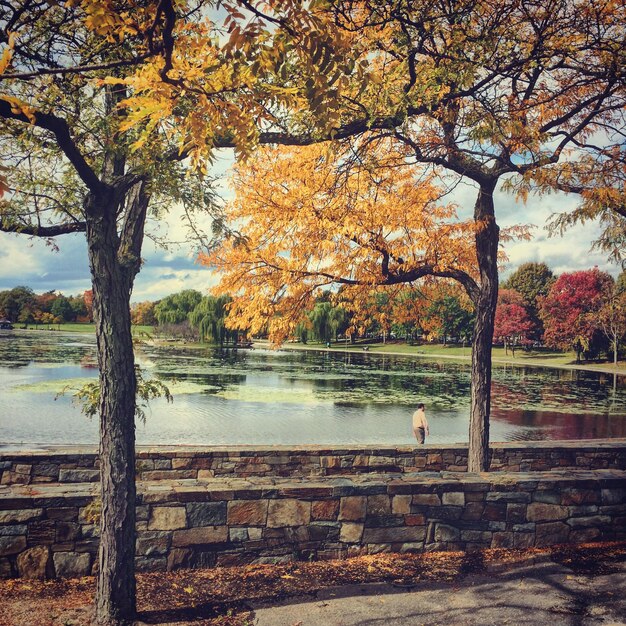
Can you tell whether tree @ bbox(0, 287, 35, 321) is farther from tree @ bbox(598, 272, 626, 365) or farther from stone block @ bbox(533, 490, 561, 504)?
stone block @ bbox(533, 490, 561, 504)

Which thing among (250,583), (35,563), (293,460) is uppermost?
(293,460)

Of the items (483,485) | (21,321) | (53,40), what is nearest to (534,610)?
(483,485)

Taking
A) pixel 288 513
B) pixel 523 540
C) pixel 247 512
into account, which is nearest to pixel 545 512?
pixel 523 540

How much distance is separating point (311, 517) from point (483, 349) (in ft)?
15.7

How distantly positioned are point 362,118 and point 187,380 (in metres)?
28.9

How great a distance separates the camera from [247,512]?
607cm

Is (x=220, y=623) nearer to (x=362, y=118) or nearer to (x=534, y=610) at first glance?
(x=534, y=610)

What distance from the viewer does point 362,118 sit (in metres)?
6.96

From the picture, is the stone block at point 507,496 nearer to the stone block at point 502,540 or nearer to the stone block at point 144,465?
the stone block at point 502,540

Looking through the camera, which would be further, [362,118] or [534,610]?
[362,118]

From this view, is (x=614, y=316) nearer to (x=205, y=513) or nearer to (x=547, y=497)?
(x=547, y=497)

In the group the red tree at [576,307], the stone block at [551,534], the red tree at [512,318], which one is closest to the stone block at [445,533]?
the stone block at [551,534]

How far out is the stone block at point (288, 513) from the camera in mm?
6137

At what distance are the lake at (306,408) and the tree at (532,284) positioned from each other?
35.4 metres
